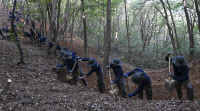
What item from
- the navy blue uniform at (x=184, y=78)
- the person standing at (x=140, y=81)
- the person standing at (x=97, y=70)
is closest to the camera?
the person standing at (x=140, y=81)

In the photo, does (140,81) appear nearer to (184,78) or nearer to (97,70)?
(184,78)

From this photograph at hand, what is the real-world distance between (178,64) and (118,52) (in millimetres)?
18996

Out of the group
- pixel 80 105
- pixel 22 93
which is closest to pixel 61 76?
pixel 22 93

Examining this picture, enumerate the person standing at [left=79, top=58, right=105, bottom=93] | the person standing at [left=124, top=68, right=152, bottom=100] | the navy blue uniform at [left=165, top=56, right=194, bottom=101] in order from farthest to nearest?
the person standing at [left=79, top=58, right=105, bottom=93], the navy blue uniform at [left=165, top=56, right=194, bottom=101], the person standing at [left=124, top=68, right=152, bottom=100]

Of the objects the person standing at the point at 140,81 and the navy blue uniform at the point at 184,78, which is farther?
the navy blue uniform at the point at 184,78

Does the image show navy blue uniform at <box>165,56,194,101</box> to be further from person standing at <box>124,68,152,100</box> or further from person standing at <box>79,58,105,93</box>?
person standing at <box>79,58,105,93</box>

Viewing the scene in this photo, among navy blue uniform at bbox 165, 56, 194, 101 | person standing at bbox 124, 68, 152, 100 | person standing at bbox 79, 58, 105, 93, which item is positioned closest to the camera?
person standing at bbox 124, 68, 152, 100

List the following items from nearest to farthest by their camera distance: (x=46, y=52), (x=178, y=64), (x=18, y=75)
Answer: (x=178, y=64)
(x=18, y=75)
(x=46, y=52)

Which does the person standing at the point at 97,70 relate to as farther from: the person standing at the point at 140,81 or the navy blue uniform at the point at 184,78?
the navy blue uniform at the point at 184,78

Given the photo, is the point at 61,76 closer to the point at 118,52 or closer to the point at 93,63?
the point at 93,63

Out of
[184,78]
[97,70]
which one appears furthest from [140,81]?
[97,70]

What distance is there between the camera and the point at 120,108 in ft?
13.1

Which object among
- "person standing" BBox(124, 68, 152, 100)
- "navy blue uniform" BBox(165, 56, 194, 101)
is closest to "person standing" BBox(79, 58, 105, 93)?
"person standing" BBox(124, 68, 152, 100)

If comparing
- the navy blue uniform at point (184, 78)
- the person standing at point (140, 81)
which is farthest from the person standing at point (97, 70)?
the navy blue uniform at point (184, 78)
